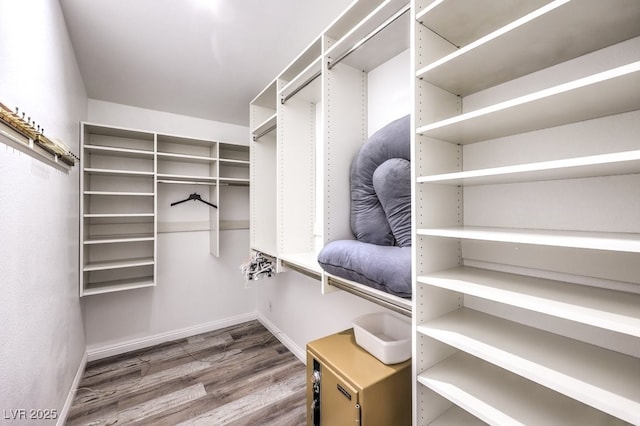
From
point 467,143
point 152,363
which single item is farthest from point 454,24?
point 152,363

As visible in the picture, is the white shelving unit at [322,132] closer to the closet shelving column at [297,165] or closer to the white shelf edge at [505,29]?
the closet shelving column at [297,165]

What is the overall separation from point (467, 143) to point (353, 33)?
79 cm

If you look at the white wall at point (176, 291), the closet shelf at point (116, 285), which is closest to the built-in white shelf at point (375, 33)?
the white wall at point (176, 291)

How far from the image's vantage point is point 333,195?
5.06ft

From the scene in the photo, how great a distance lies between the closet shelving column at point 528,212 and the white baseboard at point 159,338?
282cm

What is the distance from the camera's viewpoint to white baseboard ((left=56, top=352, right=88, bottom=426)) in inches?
69.2

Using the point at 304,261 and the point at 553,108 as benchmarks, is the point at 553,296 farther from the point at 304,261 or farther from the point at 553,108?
the point at 304,261

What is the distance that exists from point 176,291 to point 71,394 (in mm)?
1162

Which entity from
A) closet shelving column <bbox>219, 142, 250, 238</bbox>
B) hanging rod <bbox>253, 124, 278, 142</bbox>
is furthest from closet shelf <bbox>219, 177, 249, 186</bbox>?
hanging rod <bbox>253, 124, 278, 142</bbox>

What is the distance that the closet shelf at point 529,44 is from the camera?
70 cm

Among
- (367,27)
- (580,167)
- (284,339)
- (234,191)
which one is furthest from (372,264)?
(234,191)

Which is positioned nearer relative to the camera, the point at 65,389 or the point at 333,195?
the point at 333,195

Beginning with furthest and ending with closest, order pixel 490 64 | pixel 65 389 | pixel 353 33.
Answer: pixel 65 389
pixel 353 33
pixel 490 64

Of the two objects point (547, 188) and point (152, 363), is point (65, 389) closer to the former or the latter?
point (152, 363)
